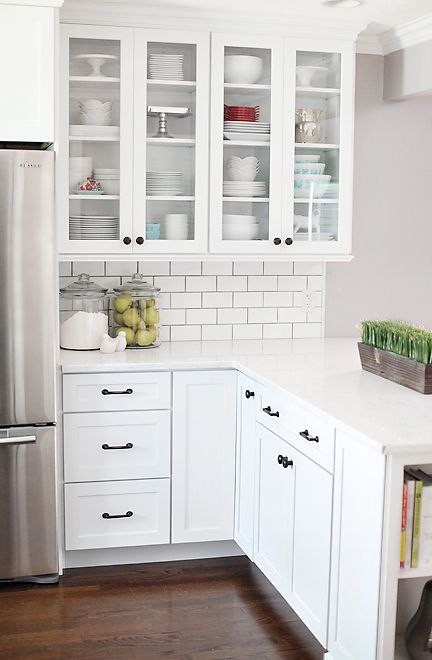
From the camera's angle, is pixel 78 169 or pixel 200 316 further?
pixel 200 316

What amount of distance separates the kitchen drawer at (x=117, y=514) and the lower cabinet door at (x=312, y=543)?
84 cm

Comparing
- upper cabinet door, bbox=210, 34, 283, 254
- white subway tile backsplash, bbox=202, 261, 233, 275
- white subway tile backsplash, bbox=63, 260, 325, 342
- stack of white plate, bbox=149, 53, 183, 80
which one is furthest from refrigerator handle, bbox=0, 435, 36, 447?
stack of white plate, bbox=149, 53, 183, 80

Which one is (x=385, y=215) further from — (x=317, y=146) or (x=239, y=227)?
(x=239, y=227)

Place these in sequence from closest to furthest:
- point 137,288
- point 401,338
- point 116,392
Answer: point 401,338 → point 116,392 → point 137,288

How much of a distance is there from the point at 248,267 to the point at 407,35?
1.29 meters

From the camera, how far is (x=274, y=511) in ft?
11.0

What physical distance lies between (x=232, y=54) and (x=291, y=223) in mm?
786

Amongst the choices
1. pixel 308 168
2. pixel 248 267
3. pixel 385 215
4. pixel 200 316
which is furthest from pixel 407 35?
pixel 200 316

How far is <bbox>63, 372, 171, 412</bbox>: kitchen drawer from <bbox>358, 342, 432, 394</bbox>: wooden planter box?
2.65ft

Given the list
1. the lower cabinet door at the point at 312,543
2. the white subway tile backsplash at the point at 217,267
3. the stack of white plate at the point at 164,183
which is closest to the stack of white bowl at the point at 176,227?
the stack of white plate at the point at 164,183

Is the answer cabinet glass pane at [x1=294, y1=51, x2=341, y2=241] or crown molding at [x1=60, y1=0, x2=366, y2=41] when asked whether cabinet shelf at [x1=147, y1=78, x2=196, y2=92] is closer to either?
crown molding at [x1=60, y1=0, x2=366, y2=41]

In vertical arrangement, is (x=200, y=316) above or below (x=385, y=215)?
below

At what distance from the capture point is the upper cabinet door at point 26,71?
11.3 ft

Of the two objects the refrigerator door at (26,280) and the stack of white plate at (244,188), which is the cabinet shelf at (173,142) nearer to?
the stack of white plate at (244,188)
